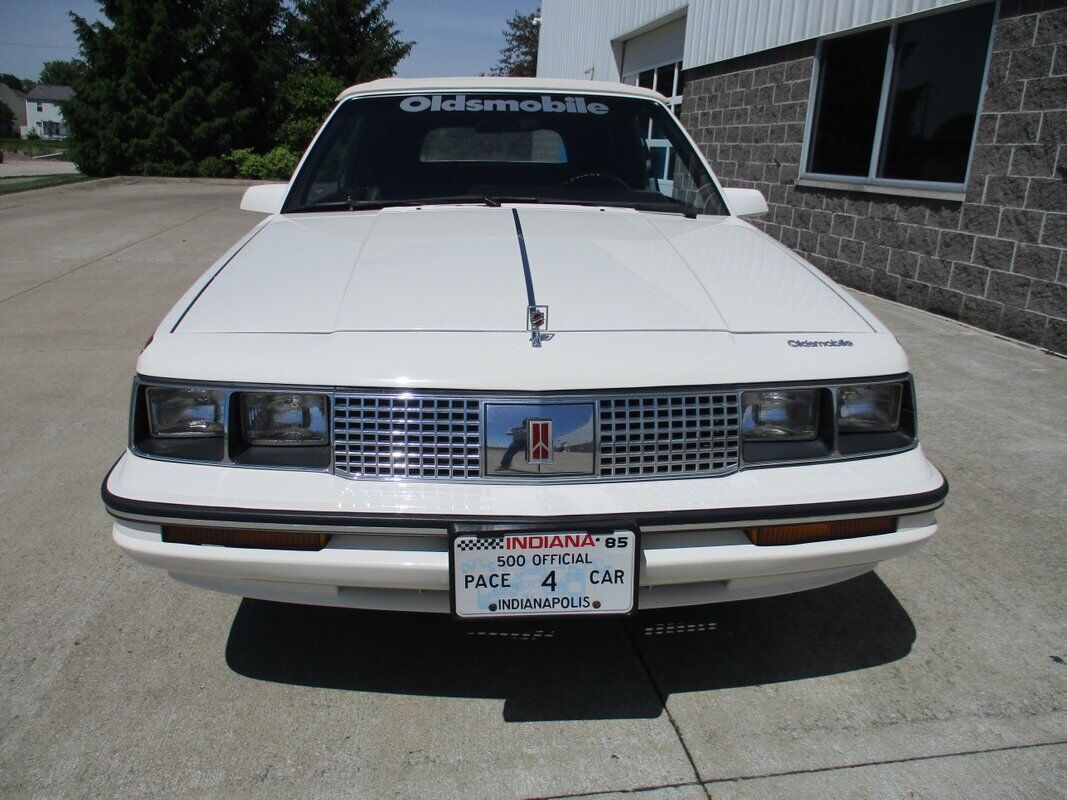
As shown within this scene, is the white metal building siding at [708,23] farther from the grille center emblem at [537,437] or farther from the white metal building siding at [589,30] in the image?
the grille center emblem at [537,437]

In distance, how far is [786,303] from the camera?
2211mm

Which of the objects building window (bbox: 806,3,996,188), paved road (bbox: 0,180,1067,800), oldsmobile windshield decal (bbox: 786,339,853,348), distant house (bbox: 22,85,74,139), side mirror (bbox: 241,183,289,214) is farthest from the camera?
distant house (bbox: 22,85,74,139)

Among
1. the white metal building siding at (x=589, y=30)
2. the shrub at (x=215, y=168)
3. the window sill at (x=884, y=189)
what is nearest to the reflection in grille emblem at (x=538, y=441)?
the window sill at (x=884, y=189)

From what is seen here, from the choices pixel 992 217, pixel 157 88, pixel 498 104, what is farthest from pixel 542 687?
pixel 157 88

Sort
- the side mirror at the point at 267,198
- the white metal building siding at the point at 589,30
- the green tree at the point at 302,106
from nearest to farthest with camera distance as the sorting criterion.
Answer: the side mirror at the point at 267,198 → the white metal building siding at the point at 589,30 → the green tree at the point at 302,106

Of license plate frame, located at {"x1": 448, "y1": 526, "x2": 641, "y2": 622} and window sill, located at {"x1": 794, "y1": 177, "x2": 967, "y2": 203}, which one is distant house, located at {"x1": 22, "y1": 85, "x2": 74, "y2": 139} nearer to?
window sill, located at {"x1": 794, "y1": 177, "x2": 967, "y2": 203}

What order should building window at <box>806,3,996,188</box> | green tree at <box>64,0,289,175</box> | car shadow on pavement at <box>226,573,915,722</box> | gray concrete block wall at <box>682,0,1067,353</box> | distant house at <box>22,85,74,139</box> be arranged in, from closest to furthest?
car shadow on pavement at <box>226,573,915,722</box> < gray concrete block wall at <box>682,0,1067,353</box> < building window at <box>806,3,996,188</box> < green tree at <box>64,0,289,175</box> < distant house at <box>22,85,74,139</box>

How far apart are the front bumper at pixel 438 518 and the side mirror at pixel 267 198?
1.55m

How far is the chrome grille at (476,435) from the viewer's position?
1831mm

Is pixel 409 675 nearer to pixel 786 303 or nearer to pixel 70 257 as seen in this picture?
pixel 786 303

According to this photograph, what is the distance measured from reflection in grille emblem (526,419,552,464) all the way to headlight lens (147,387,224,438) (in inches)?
28.6

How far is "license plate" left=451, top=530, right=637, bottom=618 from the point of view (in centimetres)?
178

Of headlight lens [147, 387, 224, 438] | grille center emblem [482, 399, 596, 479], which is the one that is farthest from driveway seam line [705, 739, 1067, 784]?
headlight lens [147, 387, 224, 438]

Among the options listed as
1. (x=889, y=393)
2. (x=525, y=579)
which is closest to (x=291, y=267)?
(x=525, y=579)
